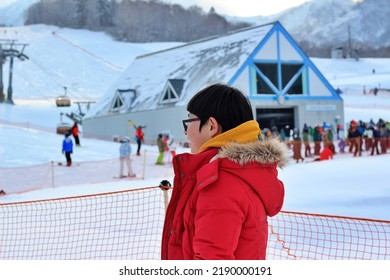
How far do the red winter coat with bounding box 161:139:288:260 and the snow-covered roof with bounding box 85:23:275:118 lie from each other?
16.9 meters

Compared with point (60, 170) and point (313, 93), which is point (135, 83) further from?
point (60, 170)

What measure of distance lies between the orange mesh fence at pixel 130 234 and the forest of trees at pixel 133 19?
42.2 metres

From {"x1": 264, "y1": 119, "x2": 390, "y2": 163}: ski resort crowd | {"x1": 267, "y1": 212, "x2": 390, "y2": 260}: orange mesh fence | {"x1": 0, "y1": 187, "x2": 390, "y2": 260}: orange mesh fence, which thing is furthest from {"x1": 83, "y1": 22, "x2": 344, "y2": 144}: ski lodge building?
{"x1": 267, "y1": 212, "x2": 390, "y2": 260}: orange mesh fence

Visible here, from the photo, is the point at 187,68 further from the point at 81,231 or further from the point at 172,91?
the point at 81,231

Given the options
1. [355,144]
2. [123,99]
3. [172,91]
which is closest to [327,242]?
[355,144]

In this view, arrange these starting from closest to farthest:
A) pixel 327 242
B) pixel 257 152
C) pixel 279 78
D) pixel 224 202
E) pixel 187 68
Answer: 1. pixel 224 202
2. pixel 257 152
3. pixel 327 242
4. pixel 279 78
5. pixel 187 68

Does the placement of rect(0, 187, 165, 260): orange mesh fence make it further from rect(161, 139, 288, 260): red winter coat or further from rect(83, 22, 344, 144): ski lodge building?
rect(83, 22, 344, 144): ski lodge building

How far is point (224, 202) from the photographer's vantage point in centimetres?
178

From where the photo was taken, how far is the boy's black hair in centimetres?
198

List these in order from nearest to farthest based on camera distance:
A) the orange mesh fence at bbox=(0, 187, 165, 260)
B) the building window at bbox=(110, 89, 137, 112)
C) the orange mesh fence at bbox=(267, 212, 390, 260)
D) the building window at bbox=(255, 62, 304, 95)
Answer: the orange mesh fence at bbox=(267, 212, 390, 260) → the orange mesh fence at bbox=(0, 187, 165, 260) → the building window at bbox=(255, 62, 304, 95) → the building window at bbox=(110, 89, 137, 112)

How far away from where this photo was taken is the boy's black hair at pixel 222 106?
198cm

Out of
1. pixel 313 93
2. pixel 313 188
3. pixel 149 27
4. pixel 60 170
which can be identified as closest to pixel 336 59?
pixel 313 93

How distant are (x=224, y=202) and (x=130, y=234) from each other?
440cm

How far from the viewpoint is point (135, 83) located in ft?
84.5
